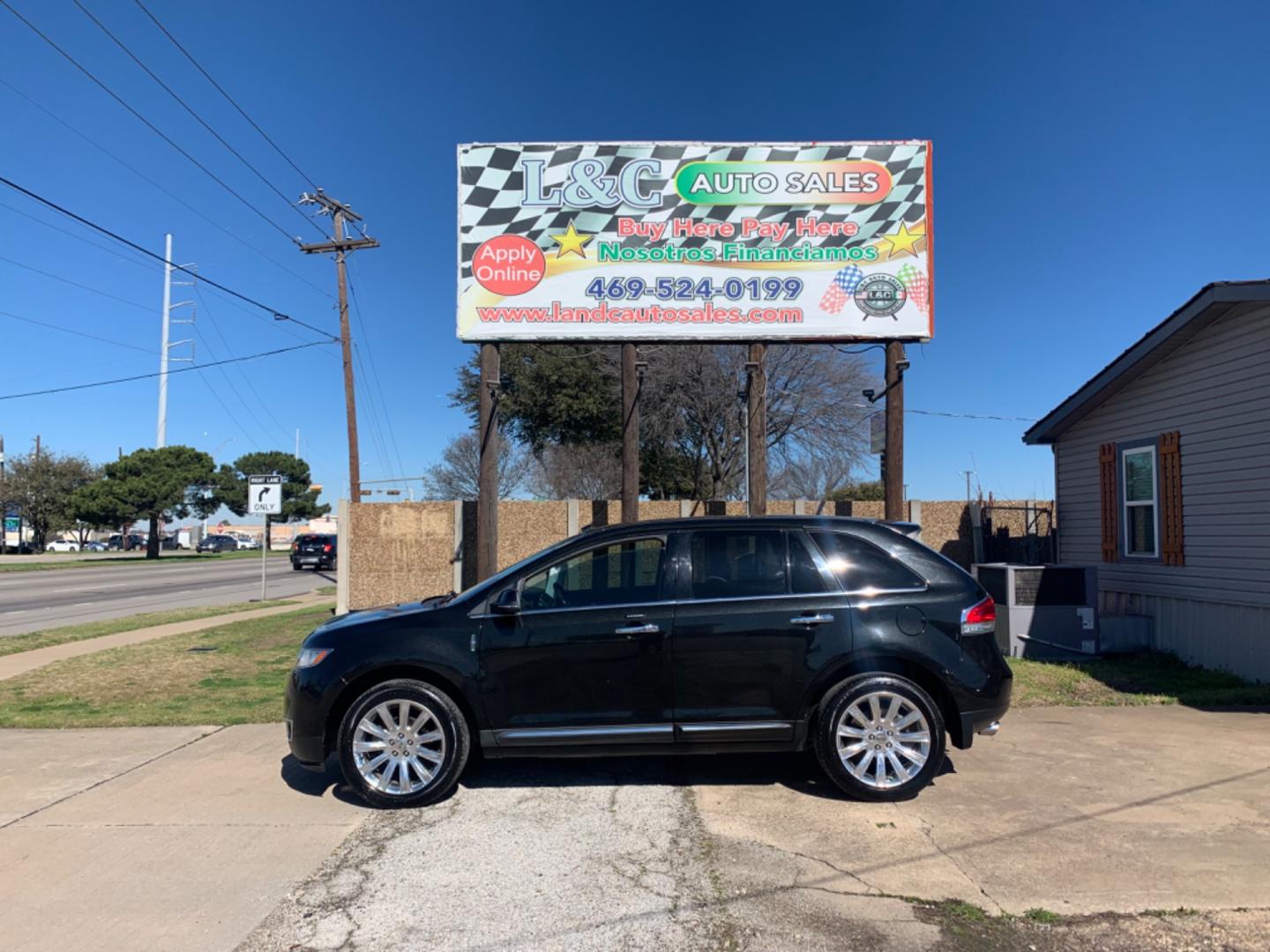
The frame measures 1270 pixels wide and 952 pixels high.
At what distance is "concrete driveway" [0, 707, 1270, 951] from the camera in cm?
360

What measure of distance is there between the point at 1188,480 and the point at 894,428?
333 centimetres

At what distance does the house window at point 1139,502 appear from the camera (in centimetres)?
1036

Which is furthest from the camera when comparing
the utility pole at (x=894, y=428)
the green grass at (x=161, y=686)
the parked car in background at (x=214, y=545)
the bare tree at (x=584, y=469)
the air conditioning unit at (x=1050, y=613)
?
the parked car in background at (x=214, y=545)

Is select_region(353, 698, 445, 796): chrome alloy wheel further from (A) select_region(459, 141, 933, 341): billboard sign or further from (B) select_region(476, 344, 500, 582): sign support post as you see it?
(A) select_region(459, 141, 933, 341): billboard sign

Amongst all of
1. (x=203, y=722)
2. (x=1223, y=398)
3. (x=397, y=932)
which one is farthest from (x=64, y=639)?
(x=1223, y=398)

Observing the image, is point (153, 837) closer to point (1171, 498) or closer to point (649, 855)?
point (649, 855)

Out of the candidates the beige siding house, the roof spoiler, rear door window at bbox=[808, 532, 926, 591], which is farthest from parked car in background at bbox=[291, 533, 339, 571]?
rear door window at bbox=[808, 532, 926, 591]

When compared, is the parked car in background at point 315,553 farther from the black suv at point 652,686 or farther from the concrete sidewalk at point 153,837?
the black suv at point 652,686

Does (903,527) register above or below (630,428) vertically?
below

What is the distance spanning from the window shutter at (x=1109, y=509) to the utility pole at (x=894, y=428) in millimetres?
2789

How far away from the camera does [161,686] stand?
930cm

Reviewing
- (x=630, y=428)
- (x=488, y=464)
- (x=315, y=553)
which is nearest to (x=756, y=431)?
(x=630, y=428)

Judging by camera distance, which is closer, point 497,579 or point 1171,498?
point 497,579

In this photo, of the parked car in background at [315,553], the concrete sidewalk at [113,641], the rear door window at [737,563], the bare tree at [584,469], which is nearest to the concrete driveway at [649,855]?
the rear door window at [737,563]
